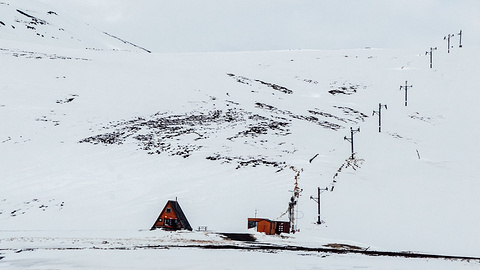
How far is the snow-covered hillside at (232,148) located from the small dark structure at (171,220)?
52.2 inches

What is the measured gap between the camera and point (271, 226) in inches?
1104

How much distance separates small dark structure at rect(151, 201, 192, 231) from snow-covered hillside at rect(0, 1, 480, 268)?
1326 mm

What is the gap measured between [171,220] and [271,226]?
5845mm

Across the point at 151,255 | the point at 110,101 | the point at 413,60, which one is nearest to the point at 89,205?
the point at 151,255

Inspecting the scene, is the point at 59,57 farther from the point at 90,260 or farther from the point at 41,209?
the point at 90,260

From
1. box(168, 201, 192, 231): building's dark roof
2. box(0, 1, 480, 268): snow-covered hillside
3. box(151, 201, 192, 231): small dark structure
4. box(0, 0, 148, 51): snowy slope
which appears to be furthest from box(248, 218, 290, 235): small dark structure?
box(0, 0, 148, 51): snowy slope

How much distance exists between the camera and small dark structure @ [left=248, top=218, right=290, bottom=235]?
27.9 meters

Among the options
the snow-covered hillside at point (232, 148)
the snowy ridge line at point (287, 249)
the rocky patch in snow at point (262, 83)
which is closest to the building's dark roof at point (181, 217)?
the snow-covered hillside at point (232, 148)

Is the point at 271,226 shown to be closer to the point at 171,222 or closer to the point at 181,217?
the point at 181,217

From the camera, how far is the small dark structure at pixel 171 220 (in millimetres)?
27812

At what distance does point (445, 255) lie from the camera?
76.1ft

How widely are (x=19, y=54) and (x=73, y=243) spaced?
191 ft

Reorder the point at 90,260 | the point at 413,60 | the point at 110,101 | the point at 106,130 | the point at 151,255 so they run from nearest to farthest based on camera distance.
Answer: the point at 90,260 → the point at 151,255 → the point at 106,130 → the point at 110,101 → the point at 413,60

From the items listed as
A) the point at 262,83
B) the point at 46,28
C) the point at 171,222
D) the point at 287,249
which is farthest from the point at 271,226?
the point at 46,28
